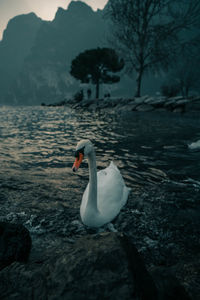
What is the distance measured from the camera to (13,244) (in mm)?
2127

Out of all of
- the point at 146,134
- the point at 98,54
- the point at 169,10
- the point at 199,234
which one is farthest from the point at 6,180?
the point at 98,54

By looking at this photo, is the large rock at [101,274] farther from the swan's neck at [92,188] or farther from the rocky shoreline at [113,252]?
the swan's neck at [92,188]

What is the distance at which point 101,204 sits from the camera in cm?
320

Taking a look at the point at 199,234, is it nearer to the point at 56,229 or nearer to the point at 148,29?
the point at 56,229

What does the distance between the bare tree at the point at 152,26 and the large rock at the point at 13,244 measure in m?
24.8

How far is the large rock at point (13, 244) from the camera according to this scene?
2023 mm

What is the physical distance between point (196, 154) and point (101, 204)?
4.44 metres

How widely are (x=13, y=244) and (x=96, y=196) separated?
128 centimetres

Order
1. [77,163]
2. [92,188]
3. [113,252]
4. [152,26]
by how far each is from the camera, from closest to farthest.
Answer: [113,252], [77,163], [92,188], [152,26]

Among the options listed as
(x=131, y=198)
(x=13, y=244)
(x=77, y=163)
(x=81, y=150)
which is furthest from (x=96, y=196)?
(x=13, y=244)

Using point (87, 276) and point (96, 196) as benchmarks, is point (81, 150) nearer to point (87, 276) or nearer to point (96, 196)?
point (96, 196)

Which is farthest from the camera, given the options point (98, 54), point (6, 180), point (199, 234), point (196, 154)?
point (98, 54)

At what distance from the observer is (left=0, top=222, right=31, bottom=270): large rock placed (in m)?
2.02

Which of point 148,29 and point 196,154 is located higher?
point 148,29
